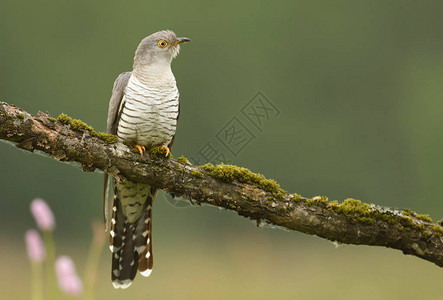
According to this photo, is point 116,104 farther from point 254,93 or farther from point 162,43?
point 254,93

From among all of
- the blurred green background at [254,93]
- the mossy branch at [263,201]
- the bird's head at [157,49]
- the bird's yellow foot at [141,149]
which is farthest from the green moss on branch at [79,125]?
the blurred green background at [254,93]

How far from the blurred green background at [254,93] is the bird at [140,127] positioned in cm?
503

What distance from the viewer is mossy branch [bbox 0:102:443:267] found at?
307 centimetres

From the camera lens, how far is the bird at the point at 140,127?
3.63m

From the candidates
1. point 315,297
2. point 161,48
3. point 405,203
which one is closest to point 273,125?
point 405,203

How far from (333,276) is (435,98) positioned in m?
10.9

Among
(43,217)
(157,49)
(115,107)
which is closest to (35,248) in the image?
(43,217)

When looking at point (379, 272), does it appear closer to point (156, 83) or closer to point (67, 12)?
point (156, 83)

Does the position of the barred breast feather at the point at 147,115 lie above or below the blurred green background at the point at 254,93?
below

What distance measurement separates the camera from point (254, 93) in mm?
16219

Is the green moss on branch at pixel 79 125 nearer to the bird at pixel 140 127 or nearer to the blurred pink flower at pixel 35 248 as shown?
the bird at pixel 140 127

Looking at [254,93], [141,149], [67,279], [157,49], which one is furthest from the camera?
[254,93]

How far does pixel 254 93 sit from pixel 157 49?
12.3m

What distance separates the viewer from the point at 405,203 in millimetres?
15523
